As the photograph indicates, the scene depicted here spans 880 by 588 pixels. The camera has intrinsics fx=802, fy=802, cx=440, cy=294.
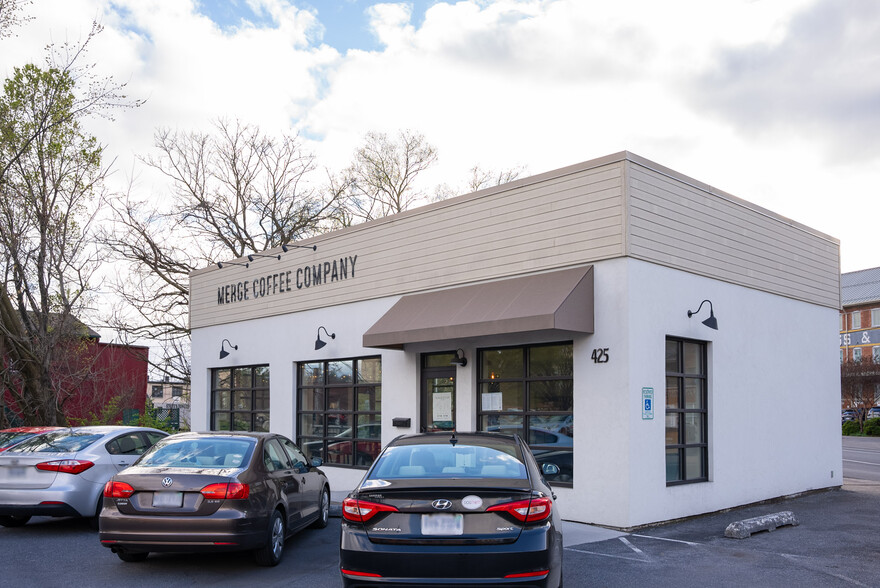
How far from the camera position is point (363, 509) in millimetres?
5934

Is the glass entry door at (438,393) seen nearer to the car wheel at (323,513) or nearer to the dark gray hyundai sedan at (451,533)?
the car wheel at (323,513)

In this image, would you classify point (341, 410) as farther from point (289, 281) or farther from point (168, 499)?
point (168, 499)

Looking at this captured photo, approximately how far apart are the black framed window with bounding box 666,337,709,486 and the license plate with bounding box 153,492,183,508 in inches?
268

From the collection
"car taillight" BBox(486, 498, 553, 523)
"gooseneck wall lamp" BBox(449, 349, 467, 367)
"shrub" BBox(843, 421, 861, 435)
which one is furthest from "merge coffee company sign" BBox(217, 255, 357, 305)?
"shrub" BBox(843, 421, 861, 435)

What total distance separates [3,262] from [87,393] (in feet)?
48.1

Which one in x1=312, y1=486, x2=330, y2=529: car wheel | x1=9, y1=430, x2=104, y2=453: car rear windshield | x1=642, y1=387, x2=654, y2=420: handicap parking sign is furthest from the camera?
x1=642, y1=387, x2=654, y2=420: handicap parking sign

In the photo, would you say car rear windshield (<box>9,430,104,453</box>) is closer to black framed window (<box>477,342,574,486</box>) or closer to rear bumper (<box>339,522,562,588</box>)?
black framed window (<box>477,342,574,486</box>)

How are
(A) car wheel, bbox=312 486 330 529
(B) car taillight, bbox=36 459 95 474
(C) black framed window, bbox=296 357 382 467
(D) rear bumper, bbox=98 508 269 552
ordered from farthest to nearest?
(C) black framed window, bbox=296 357 382 467 → (A) car wheel, bbox=312 486 330 529 → (B) car taillight, bbox=36 459 95 474 → (D) rear bumper, bbox=98 508 269 552

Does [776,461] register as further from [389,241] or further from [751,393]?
[389,241]

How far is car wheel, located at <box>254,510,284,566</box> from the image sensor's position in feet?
27.1

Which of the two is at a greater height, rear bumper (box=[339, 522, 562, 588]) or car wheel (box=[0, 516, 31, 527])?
rear bumper (box=[339, 522, 562, 588])

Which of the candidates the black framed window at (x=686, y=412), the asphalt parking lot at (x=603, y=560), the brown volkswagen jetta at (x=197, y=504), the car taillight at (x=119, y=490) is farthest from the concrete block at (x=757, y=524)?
the car taillight at (x=119, y=490)

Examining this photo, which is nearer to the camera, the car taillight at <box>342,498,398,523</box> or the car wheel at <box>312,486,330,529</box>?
the car taillight at <box>342,498,398,523</box>

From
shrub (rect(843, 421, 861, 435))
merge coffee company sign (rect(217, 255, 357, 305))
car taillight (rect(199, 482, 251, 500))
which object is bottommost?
shrub (rect(843, 421, 861, 435))
